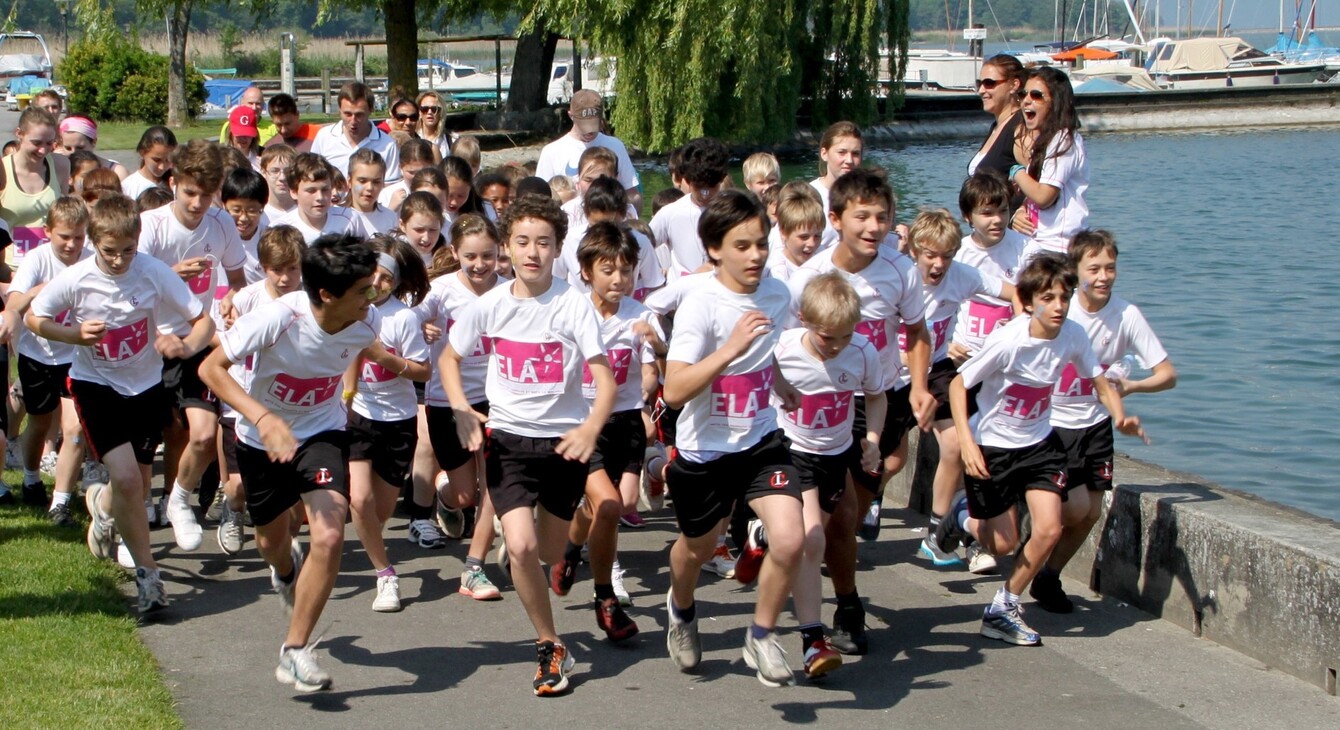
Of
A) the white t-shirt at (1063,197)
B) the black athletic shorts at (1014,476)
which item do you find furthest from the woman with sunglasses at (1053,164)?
the black athletic shorts at (1014,476)

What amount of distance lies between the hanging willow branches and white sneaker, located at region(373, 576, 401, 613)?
783 inches

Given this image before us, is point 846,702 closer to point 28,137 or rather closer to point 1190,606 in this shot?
point 1190,606

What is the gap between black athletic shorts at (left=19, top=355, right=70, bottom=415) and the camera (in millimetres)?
7934

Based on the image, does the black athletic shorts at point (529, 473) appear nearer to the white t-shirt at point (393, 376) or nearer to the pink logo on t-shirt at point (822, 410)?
the pink logo on t-shirt at point (822, 410)

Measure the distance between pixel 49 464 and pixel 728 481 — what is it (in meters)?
5.85

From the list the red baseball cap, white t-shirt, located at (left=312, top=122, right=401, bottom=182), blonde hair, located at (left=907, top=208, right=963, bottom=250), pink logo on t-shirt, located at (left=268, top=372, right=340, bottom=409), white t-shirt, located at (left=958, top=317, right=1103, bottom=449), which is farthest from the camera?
the red baseball cap

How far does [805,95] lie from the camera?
1307 inches

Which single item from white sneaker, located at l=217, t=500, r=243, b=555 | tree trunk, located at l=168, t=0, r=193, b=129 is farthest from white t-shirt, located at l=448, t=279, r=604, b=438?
tree trunk, located at l=168, t=0, r=193, b=129

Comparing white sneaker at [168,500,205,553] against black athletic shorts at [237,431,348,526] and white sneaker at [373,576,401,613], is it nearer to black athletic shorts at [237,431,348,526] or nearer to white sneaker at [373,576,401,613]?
white sneaker at [373,576,401,613]

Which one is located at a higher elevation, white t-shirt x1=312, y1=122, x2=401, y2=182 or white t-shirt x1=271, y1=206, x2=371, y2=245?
white t-shirt x1=312, y1=122, x2=401, y2=182

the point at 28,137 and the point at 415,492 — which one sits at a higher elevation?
the point at 28,137

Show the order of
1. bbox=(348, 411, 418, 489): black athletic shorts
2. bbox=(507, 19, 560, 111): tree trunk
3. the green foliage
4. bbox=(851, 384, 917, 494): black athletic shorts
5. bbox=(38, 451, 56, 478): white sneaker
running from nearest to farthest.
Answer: bbox=(348, 411, 418, 489): black athletic shorts < bbox=(851, 384, 917, 494): black athletic shorts < bbox=(38, 451, 56, 478): white sneaker < bbox=(507, 19, 560, 111): tree trunk < the green foliage

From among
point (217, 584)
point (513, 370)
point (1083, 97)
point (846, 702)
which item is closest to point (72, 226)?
point (217, 584)

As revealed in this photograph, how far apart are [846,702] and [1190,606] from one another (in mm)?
1768
